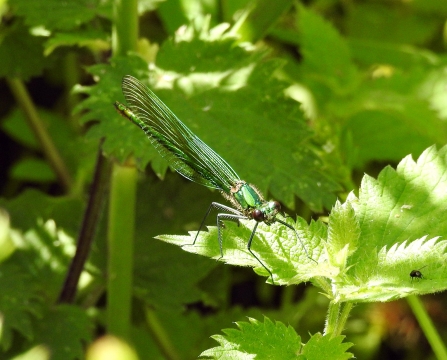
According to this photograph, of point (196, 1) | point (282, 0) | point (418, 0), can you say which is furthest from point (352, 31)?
point (282, 0)

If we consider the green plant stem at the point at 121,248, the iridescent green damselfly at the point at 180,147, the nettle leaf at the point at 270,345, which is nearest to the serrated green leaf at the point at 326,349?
the nettle leaf at the point at 270,345

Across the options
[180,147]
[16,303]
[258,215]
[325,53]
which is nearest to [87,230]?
[16,303]

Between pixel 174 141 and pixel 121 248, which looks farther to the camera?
pixel 121 248

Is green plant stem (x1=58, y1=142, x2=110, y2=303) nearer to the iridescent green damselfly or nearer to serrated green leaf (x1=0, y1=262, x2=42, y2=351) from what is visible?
serrated green leaf (x1=0, y1=262, x2=42, y2=351)

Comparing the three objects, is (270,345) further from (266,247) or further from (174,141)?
(174,141)

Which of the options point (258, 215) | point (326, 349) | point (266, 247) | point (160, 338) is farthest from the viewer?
point (160, 338)

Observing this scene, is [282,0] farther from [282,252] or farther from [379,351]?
[379,351]

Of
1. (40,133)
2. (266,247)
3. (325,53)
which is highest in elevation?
(325,53)

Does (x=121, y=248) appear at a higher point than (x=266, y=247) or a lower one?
lower

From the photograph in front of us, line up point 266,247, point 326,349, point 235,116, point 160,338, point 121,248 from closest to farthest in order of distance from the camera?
point 326,349 < point 266,247 < point 235,116 < point 121,248 < point 160,338
